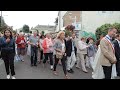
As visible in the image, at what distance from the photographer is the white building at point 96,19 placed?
3672 cm

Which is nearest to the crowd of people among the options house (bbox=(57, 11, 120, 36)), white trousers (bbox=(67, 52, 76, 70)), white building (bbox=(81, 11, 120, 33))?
white trousers (bbox=(67, 52, 76, 70))

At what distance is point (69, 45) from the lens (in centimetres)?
1145

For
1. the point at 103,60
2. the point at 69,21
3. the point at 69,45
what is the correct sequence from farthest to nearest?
1. the point at 69,21
2. the point at 69,45
3. the point at 103,60

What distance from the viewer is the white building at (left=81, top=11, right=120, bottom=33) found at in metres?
36.7

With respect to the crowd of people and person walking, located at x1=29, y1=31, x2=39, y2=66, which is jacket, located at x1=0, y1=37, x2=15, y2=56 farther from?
person walking, located at x1=29, y1=31, x2=39, y2=66

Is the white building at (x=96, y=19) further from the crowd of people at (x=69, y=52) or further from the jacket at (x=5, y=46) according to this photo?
the jacket at (x=5, y=46)

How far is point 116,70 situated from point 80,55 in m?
2.62

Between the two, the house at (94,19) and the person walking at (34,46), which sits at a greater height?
the house at (94,19)

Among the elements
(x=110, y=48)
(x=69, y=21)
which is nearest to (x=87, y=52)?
(x=110, y=48)

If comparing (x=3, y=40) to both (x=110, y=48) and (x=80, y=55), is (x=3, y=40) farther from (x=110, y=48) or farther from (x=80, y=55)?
(x=80, y=55)

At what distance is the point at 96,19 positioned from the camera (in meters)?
37.1

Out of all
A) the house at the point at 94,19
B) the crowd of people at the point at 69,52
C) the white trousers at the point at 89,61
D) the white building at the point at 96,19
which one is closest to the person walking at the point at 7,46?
the crowd of people at the point at 69,52

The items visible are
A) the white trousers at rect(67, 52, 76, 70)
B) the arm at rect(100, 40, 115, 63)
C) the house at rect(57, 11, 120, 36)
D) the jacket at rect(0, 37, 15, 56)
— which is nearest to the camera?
the arm at rect(100, 40, 115, 63)

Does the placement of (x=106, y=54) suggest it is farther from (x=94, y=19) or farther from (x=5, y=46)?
(x=94, y=19)
